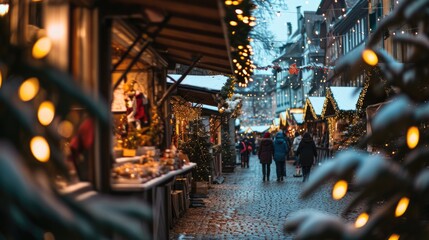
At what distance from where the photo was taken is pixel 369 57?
14.8ft

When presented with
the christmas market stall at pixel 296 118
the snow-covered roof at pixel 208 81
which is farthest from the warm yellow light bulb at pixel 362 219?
the christmas market stall at pixel 296 118

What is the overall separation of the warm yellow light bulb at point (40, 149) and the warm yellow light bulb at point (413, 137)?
2.40 m

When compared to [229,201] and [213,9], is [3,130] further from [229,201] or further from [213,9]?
[229,201]

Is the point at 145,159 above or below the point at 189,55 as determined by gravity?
below

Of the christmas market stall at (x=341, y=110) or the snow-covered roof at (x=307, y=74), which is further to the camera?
the snow-covered roof at (x=307, y=74)

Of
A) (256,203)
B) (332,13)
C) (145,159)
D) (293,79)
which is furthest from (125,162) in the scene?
(293,79)

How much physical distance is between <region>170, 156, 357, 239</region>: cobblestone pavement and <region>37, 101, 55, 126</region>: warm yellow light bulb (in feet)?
28.9

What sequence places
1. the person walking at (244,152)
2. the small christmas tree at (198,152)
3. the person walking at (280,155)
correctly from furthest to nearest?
the person walking at (244,152)
the person walking at (280,155)
the small christmas tree at (198,152)


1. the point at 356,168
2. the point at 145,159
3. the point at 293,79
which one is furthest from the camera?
the point at 293,79

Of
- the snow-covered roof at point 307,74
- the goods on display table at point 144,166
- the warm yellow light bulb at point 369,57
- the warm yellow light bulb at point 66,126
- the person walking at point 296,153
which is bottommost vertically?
the person walking at point 296,153

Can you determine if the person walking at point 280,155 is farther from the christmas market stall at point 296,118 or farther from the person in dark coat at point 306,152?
the christmas market stall at point 296,118

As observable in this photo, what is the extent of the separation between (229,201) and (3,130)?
15.5 m

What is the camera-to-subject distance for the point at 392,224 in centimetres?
409

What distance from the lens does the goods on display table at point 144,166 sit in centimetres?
604
